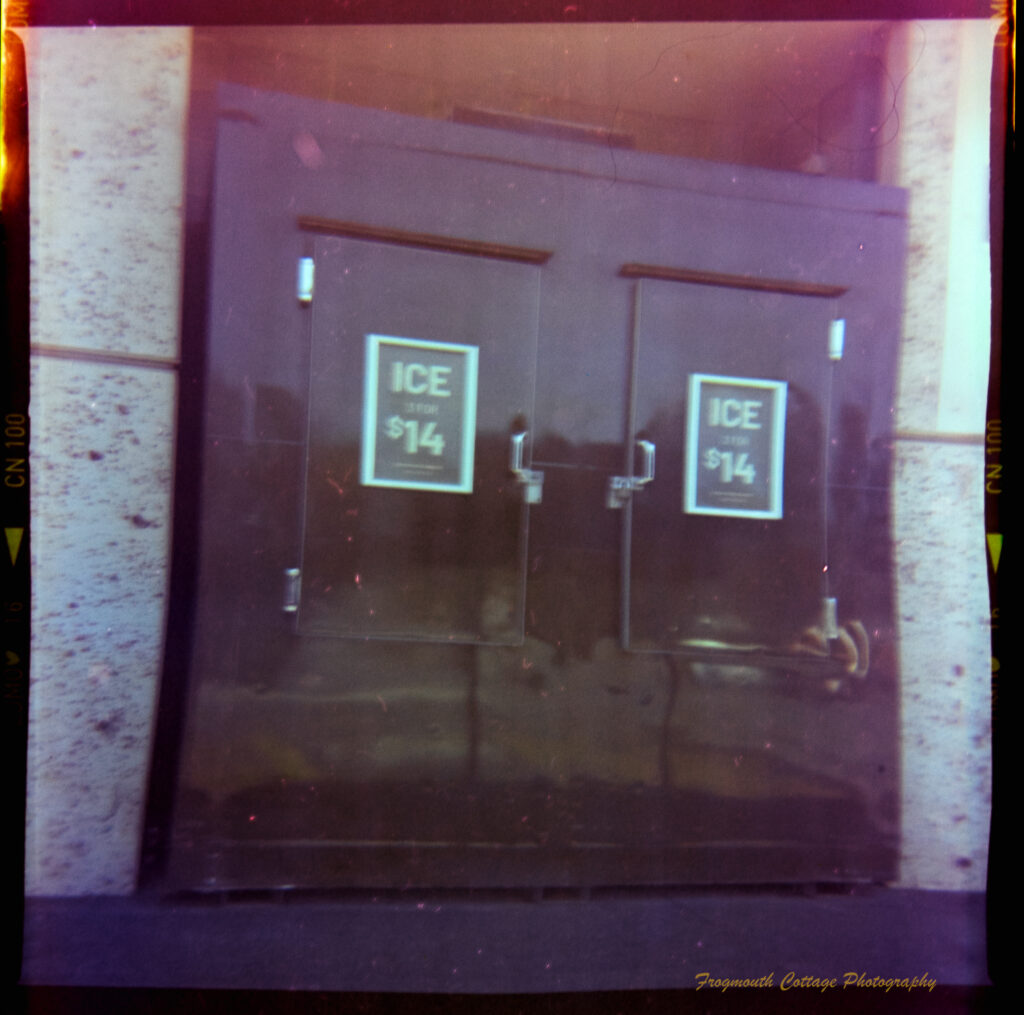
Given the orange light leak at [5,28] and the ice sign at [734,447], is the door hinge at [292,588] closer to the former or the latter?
the ice sign at [734,447]

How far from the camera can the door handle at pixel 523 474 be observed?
6.05ft

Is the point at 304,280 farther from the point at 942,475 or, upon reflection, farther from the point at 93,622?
the point at 942,475

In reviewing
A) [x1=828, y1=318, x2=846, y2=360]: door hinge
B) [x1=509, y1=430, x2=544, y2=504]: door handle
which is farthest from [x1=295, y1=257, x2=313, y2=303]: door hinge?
[x1=828, y1=318, x2=846, y2=360]: door hinge

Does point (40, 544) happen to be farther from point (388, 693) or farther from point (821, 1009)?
point (821, 1009)

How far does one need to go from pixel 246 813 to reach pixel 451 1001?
0.79 m

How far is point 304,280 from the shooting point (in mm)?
1768

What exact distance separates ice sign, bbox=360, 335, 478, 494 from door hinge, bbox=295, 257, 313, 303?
20 cm

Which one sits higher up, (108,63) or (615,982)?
(108,63)

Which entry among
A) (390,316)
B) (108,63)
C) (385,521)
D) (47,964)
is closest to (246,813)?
(47,964)

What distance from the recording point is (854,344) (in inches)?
77.5

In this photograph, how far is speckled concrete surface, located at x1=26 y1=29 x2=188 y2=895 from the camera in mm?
1806

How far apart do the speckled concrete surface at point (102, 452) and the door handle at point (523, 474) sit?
3.19 ft

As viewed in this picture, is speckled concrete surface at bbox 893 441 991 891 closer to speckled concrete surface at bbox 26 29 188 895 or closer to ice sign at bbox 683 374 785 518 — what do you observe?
ice sign at bbox 683 374 785 518

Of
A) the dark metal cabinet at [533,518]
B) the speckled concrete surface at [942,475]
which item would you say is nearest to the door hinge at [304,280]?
the dark metal cabinet at [533,518]
